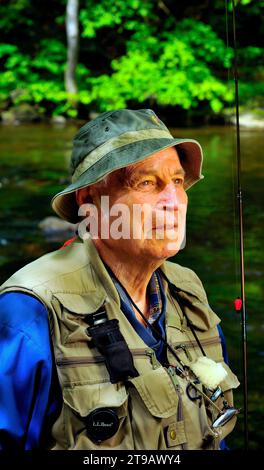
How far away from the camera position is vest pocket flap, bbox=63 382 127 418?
177 centimetres

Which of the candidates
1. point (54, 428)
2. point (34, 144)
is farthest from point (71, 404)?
point (34, 144)

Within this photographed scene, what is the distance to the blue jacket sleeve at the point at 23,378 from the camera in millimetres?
1746

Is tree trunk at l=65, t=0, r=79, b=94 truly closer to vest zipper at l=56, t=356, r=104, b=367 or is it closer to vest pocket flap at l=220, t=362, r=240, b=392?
vest pocket flap at l=220, t=362, r=240, b=392

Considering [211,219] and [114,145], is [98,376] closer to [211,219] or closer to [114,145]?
[114,145]

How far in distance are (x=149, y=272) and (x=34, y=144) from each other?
13.5m

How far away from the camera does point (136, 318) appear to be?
6.53ft

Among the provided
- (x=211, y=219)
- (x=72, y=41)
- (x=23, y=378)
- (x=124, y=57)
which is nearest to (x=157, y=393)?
(x=23, y=378)

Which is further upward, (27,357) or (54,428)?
(27,357)

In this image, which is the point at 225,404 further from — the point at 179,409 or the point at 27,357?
the point at 27,357

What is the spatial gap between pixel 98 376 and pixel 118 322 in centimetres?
15

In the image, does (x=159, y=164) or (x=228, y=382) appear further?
(x=228, y=382)

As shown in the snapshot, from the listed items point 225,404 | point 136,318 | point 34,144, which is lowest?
point 34,144

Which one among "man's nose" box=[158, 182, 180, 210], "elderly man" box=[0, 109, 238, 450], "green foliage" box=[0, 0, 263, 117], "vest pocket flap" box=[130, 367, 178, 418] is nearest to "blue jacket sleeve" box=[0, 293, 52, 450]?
"elderly man" box=[0, 109, 238, 450]

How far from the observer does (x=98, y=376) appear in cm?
182
